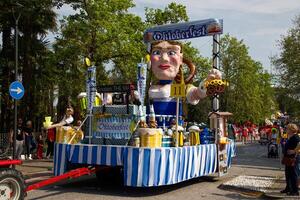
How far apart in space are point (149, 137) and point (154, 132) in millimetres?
162

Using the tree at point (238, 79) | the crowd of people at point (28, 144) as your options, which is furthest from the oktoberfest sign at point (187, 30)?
the tree at point (238, 79)

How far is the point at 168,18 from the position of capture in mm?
30031

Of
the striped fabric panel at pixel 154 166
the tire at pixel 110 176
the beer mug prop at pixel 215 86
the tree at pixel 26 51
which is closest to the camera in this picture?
the striped fabric panel at pixel 154 166

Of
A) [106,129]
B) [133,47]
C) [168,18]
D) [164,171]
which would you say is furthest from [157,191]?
[168,18]

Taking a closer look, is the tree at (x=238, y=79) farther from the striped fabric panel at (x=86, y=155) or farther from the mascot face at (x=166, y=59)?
the striped fabric panel at (x=86, y=155)

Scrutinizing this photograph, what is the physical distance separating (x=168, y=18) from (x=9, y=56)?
34.9 feet

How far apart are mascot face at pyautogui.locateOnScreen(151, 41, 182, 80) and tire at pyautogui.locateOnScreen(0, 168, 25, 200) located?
5.78 meters

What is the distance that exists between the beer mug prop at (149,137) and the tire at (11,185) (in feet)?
9.06

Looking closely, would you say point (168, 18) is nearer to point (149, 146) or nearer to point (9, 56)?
point (9, 56)

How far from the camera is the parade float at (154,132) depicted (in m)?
9.81

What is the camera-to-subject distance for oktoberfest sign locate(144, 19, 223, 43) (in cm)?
1277

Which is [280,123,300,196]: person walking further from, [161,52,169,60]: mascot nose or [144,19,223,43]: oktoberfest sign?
[161,52,169,60]: mascot nose

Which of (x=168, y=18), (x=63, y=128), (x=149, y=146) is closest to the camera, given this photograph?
(x=149, y=146)

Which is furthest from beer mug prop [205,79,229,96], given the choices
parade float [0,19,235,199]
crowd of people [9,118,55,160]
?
crowd of people [9,118,55,160]
